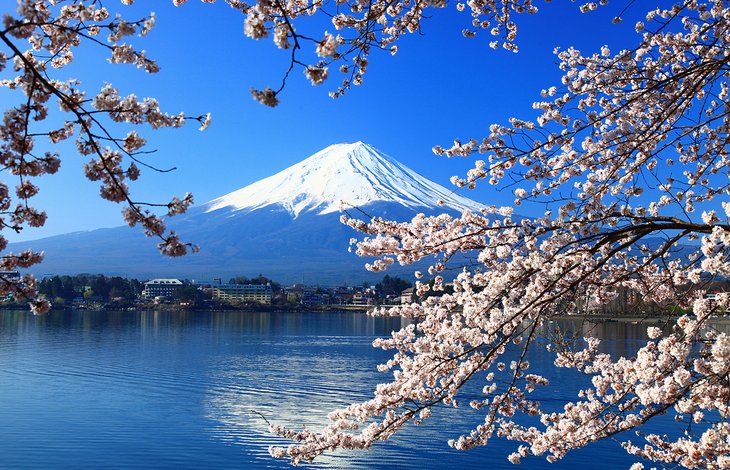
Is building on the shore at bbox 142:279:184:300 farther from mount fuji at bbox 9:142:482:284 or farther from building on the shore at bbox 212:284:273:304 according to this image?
mount fuji at bbox 9:142:482:284

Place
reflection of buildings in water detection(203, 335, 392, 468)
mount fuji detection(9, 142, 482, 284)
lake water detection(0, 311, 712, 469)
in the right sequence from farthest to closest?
mount fuji detection(9, 142, 482, 284) → reflection of buildings in water detection(203, 335, 392, 468) → lake water detection(0, 311, 712, 469)

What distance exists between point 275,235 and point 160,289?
5534cm

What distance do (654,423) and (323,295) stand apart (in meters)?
58.0

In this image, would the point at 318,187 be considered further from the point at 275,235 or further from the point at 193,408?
the point at 193,408

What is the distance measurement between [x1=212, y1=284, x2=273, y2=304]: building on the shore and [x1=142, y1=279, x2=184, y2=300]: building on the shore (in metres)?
4.12

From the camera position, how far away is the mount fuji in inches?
4032

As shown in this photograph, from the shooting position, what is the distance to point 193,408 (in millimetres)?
11078

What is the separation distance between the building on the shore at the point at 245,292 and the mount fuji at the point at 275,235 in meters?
30.6

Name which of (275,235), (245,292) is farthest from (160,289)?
(275,235)

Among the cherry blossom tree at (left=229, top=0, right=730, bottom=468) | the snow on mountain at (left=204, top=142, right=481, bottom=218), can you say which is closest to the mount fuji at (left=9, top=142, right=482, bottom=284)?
the snow on mountain at (left=204, top=142, right=481, bottom=218)

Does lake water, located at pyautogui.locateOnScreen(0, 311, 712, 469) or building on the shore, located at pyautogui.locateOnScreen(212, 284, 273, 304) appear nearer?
lake water, located at pyautogui.locateOnScreen(0, 311, 712, 469)

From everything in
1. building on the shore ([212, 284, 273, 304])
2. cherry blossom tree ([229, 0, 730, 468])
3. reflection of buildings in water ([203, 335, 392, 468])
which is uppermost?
cherry blossom tree ([229, 0, 730, 468])

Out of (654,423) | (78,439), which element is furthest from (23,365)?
(654,423)

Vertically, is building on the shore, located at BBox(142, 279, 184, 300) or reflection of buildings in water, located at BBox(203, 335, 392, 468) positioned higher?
building on the shore, located at BBox(142, 279, 184, 300)
